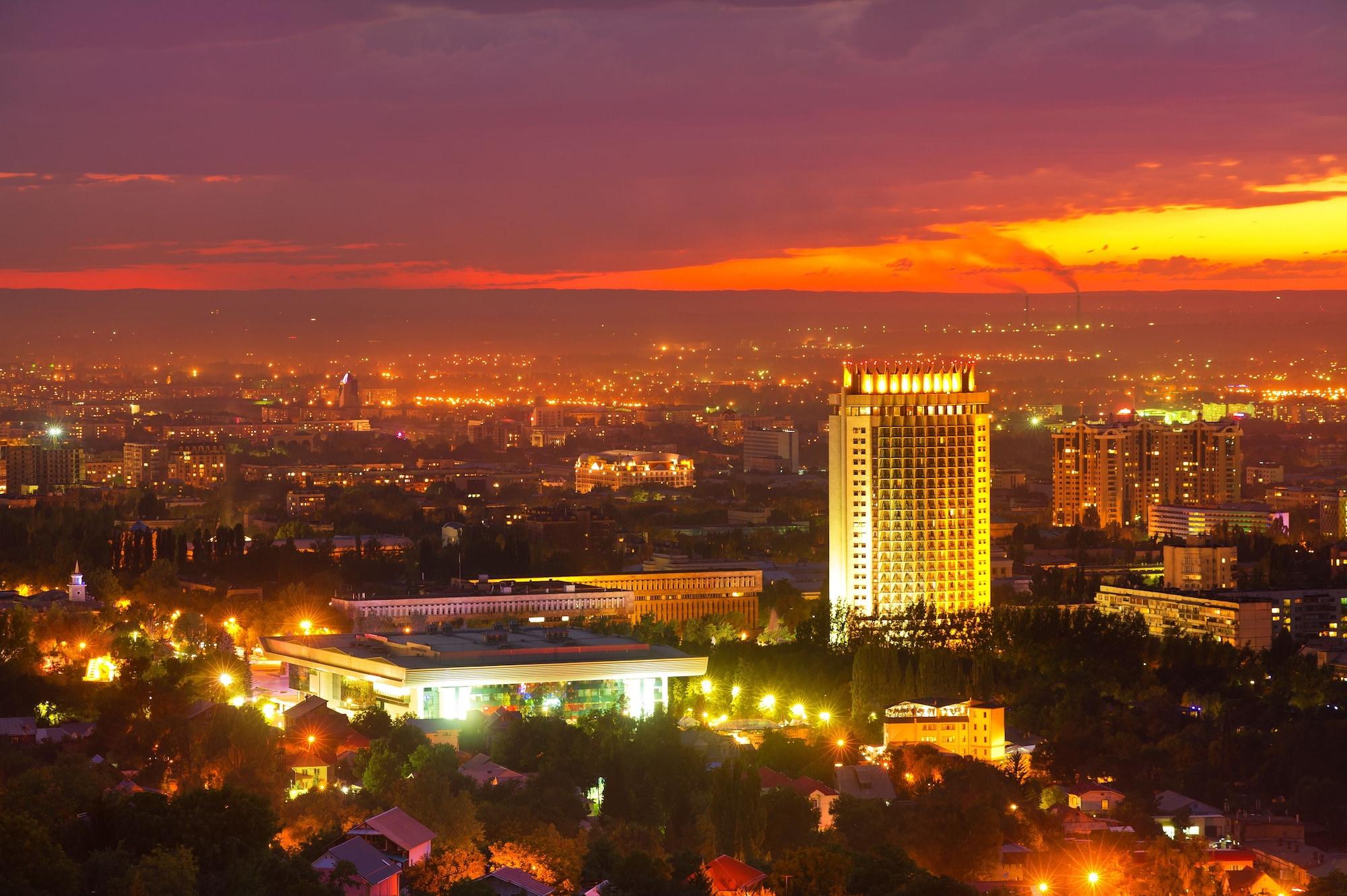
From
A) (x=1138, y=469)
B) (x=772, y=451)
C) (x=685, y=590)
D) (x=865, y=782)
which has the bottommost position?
(x=865, y=782)

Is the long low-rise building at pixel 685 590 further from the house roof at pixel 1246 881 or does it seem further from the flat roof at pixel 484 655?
the house roof at pixel 1246 881

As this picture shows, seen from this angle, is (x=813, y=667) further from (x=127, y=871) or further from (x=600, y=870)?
(x=127, y=871)

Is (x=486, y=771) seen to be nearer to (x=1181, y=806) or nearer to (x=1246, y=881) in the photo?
(x=1181, y=806)

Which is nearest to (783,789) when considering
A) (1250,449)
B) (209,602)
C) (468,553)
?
(209,602)

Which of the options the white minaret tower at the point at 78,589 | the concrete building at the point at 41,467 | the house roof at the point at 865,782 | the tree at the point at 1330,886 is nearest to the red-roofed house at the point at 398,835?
the house roof at the point at 865,782

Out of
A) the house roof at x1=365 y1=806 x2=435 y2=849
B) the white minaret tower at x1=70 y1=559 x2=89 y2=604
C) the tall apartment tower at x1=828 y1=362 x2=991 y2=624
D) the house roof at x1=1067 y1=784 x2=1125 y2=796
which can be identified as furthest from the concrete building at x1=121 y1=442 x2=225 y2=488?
the house roof at x1=365 y1=806 x2=435 y2=849

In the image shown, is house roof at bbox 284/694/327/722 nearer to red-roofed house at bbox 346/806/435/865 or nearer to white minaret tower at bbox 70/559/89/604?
red-roofed house at bbox 346/806/435/865

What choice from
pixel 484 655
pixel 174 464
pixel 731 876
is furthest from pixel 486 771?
pixel 174 464
